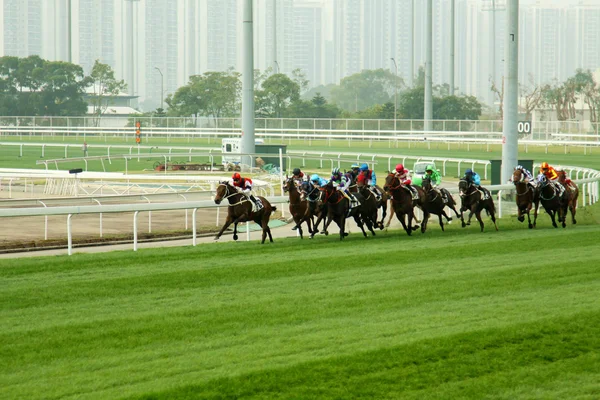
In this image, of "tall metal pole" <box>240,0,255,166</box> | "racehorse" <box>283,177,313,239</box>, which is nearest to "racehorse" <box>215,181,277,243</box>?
"racehorse" <box>283,177,313,239</box>

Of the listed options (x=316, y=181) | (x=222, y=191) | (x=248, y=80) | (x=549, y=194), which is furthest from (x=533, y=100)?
(x=222, y=191)

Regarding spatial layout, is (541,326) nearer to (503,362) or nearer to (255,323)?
(503,362)

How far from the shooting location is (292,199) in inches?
582

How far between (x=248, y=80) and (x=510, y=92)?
30.5 ft

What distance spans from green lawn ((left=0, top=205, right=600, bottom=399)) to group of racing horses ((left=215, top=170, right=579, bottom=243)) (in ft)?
5.14

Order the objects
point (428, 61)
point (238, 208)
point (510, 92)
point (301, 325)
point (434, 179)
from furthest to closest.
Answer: point (428, 61), point (510, 92), point (434, 179), point (238, 208), point (301, 325)

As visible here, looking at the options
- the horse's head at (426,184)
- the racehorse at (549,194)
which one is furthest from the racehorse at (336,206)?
the racehorse at (549,194)

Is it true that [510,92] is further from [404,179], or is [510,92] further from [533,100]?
[533,100]

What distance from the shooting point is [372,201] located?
15859 millimetres

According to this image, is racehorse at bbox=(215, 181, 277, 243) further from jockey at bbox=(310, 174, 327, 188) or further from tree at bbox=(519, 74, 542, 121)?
tree at bbox=(519, 74, 542, 121)

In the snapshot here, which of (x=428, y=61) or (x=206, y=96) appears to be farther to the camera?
(x=206, y=96)

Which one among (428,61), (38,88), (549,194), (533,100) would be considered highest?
(38,88)

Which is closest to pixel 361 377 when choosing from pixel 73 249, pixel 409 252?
pixel 409 252

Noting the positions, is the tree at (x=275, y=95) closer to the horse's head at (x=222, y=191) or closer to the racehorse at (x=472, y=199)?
the racehorse at (x=472, y=199)
